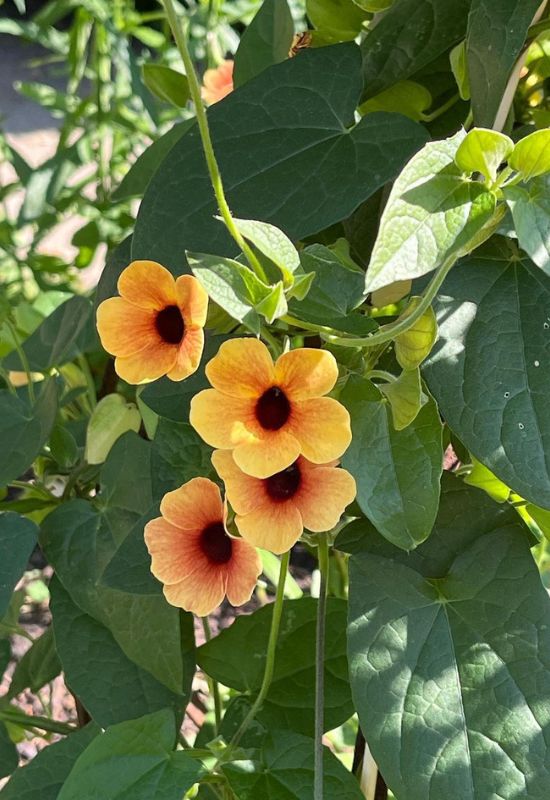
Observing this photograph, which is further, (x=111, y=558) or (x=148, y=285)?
(x=111, y=558)

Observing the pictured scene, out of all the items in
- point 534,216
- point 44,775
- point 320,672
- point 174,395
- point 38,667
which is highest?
point 534,216

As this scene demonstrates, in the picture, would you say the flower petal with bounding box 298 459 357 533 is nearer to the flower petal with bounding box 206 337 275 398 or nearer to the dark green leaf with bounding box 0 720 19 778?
the flower petal with bounding box 206 337 275 398

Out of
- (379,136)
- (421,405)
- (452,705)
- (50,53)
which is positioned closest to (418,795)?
(452,705)

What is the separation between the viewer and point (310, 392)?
1.02 feet

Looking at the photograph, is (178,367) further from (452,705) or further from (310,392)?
(452,705)

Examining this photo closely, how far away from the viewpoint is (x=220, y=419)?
0.31 m

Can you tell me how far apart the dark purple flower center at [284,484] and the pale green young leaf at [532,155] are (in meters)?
0.14

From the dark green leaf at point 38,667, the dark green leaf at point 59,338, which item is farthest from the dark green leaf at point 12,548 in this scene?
the dark green leaf at point 38,667

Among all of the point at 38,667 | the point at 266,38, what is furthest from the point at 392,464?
the point at 38,667

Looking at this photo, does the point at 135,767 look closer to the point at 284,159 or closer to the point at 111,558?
the point at 111,558

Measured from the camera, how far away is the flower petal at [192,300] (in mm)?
317

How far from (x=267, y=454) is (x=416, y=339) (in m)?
0.07

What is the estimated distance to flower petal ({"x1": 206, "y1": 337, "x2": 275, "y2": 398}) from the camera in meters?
0.31

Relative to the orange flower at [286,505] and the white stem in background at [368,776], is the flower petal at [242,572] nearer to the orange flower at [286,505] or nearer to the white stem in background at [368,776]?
the orange flower at [286,505]
